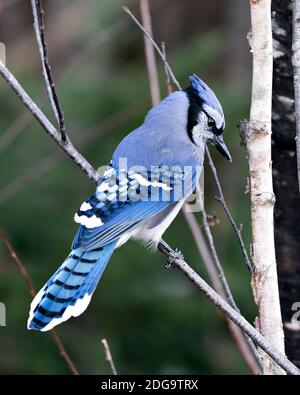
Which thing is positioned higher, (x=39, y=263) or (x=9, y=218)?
(x=9, y=218)

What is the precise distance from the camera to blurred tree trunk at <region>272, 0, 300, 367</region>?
2.07 meters

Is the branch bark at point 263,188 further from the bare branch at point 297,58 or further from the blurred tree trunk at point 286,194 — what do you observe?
the blurred tree trunk at point 286,194

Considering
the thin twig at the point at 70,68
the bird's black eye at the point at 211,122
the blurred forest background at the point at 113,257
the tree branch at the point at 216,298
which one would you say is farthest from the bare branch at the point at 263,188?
the blurred forest background at the point at 113,257

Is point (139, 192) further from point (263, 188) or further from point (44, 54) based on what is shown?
point (44, 54)

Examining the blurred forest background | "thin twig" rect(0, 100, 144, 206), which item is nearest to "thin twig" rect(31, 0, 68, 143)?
"thin twig" rect(0, 100, 144, 206)

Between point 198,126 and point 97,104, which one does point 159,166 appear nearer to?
point 198,126

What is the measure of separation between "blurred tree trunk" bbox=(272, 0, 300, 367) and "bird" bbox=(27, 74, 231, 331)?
259 mm

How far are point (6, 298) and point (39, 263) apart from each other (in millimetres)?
206

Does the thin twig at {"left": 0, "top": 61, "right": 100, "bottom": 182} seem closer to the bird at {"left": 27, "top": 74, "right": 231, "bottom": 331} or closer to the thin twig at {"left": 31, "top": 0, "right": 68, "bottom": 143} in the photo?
the thin twig at {"left": 31, "top": 0, "right": 68, "bottom": 143}

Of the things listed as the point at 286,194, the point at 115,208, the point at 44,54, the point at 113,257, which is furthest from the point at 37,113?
the point at 113,257

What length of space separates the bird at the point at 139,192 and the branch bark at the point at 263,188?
0.44 metres

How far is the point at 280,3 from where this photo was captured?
6.72 feet

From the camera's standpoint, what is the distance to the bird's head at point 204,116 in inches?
90.4
